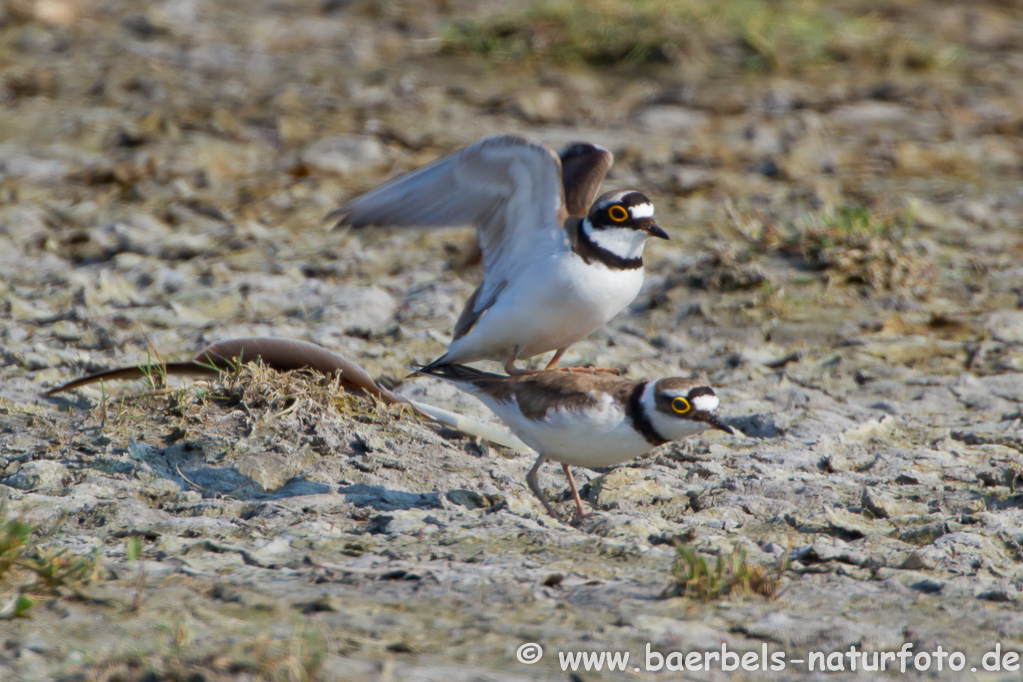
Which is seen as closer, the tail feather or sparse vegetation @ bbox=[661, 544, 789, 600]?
sparse vegetation @ bbox=[661, 544, 789, 600]

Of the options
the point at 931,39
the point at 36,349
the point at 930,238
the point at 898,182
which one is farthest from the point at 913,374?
the point at 931,39

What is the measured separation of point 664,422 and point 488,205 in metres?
1.78

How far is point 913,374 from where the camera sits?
6156 millimetres

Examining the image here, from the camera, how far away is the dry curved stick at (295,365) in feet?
17.2

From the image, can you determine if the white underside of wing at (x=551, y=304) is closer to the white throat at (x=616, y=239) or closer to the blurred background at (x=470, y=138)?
the white throat at (x=616, y=239)

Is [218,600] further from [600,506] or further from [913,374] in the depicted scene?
[913,374]

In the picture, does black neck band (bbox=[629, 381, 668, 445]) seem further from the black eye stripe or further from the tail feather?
the tail feather

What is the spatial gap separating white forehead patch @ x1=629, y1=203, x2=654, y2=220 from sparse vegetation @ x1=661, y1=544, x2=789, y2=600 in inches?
88.4

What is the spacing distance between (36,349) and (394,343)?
6.17 ft

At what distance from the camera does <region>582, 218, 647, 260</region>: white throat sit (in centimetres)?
551
